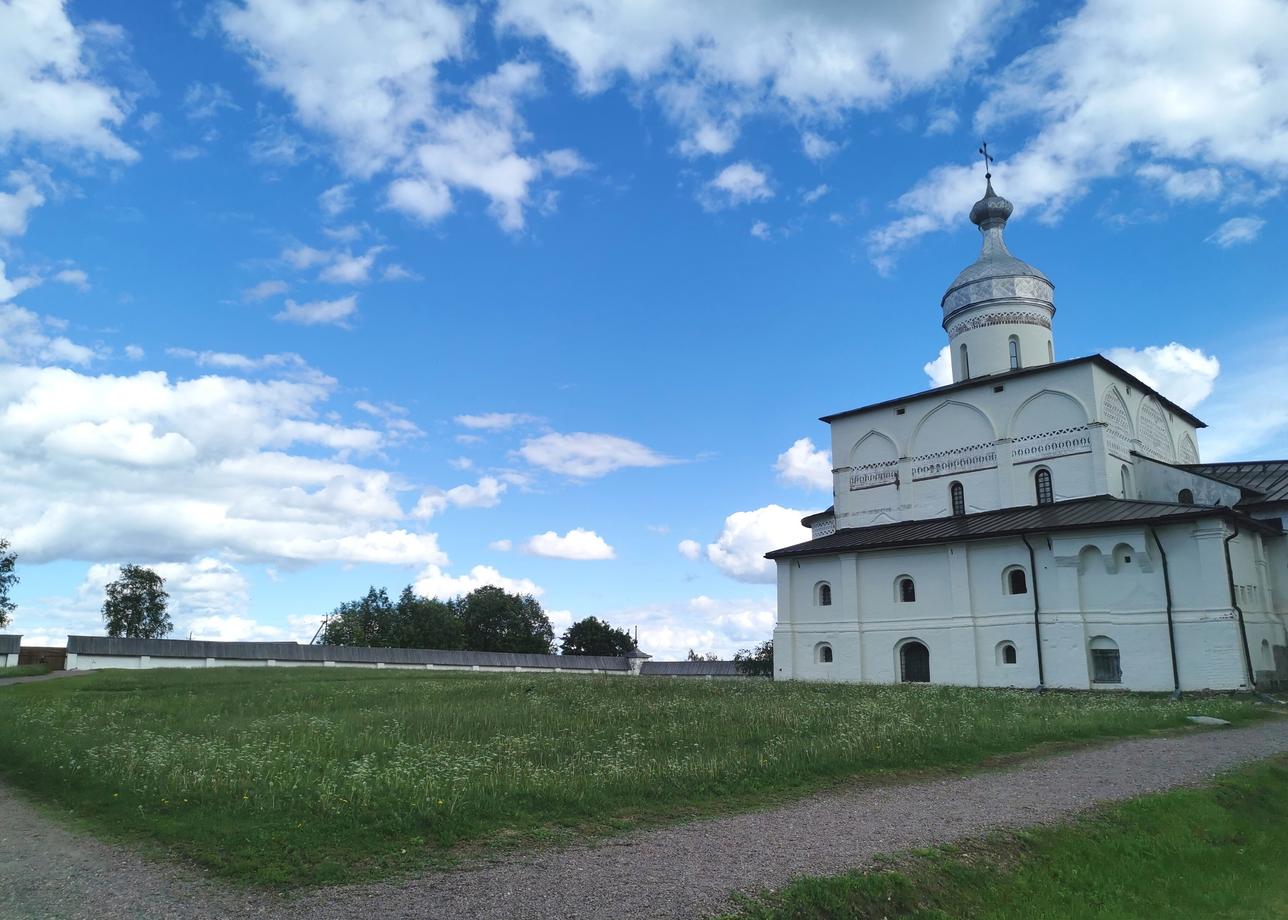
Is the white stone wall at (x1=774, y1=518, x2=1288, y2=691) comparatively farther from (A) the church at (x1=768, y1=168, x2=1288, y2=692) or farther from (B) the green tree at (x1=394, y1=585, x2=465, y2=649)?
(B) the green tree at (x1=394, y1=585, x2=465, y2=649)

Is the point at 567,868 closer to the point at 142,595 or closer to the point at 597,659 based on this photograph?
the point at 597,659

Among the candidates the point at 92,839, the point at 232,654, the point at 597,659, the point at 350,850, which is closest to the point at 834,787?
the point at 350,850

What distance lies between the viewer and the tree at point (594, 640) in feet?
233

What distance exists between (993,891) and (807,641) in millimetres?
25919

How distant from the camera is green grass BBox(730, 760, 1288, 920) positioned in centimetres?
668

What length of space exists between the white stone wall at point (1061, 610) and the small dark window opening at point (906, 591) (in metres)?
0.28

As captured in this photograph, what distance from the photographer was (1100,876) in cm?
813

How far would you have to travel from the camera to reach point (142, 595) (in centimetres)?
6397

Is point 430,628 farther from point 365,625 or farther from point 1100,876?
point 1100,876

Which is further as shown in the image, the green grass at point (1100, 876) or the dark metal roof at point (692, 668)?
the dark metal roof at point (692, 668)

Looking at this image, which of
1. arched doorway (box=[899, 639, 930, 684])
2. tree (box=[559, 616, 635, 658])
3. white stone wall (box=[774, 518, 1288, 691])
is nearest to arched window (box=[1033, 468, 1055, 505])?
white stone wall (box=[774, 518, 1288, 691])

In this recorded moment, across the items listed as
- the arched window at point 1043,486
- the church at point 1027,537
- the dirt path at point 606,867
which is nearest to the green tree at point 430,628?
the church at point 1027,537

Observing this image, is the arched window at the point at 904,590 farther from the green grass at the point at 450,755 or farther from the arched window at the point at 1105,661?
the green grass at the point at 450,755

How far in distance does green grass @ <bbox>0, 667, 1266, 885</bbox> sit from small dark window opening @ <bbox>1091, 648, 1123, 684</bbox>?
3295mm
